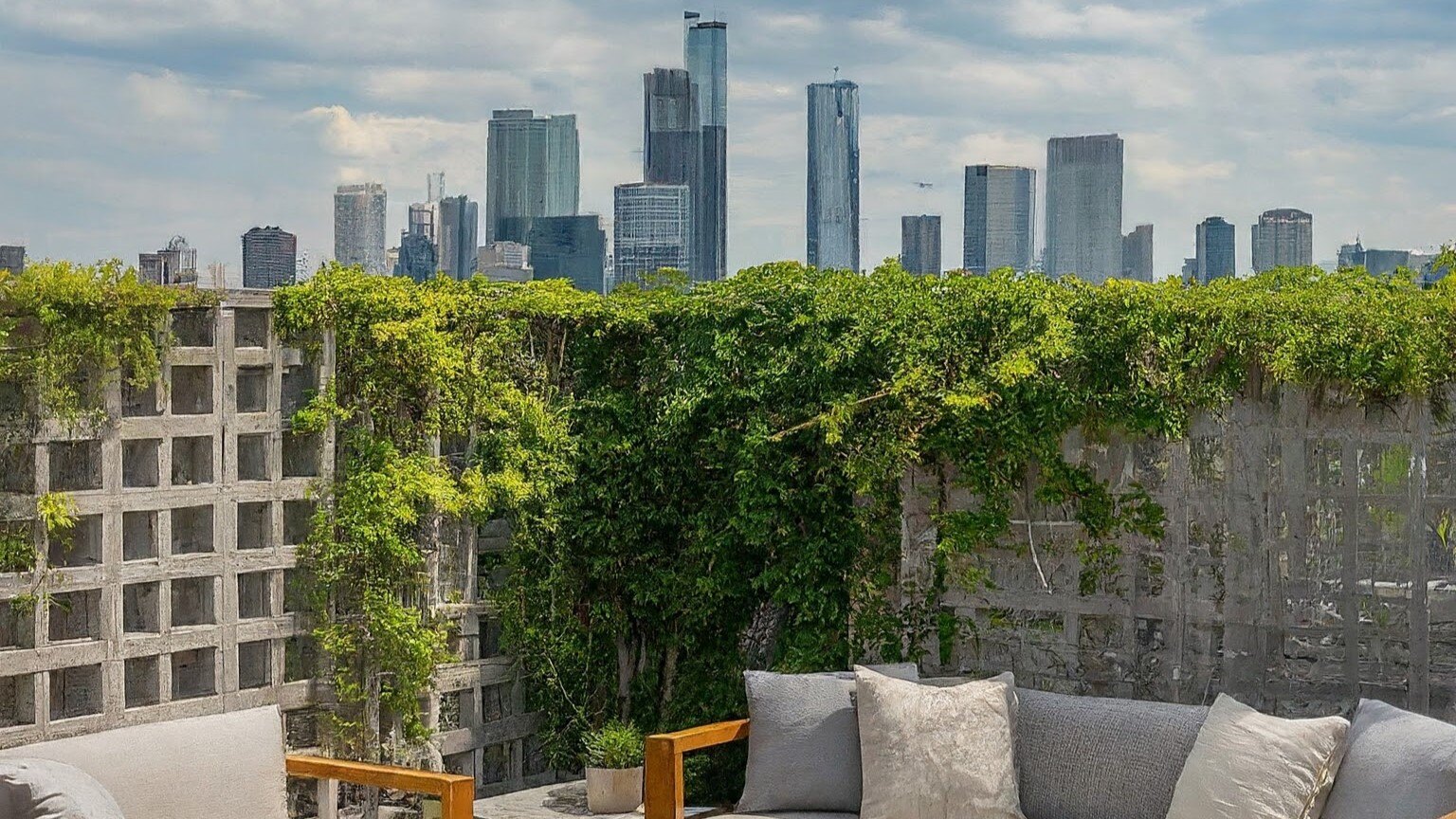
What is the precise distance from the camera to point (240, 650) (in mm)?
4160

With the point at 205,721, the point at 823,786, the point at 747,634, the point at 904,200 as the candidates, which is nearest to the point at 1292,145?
the point at 904,200

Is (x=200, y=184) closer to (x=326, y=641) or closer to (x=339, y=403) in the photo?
(x=339, y=403)

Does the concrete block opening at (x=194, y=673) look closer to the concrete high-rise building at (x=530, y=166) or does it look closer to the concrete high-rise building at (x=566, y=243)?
the concrete high-rise building at (x=566, y=243)

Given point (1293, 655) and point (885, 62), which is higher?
point (885, 62)

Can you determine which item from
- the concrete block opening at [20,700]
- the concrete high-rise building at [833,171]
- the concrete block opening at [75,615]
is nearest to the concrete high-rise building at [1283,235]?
the concrete high-rise building at [833,171]

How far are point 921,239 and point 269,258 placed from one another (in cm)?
273

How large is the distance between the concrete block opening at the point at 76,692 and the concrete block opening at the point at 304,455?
2.72 feet

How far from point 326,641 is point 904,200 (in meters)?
3.66

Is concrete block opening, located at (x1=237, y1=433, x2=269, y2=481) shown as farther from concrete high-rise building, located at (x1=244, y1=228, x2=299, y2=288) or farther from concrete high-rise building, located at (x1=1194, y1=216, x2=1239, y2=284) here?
concrete high-rise building, located at (x1=1194, y1=216, x2=1239, y2=284)

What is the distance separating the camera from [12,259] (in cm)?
370

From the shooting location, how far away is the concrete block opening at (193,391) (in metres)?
3.98

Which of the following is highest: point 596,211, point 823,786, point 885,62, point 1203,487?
point 885,62

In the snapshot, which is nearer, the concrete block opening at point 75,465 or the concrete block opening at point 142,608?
the concrete block opening at point 75,465

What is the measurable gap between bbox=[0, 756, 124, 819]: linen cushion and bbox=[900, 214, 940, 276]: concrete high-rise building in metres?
3.67
